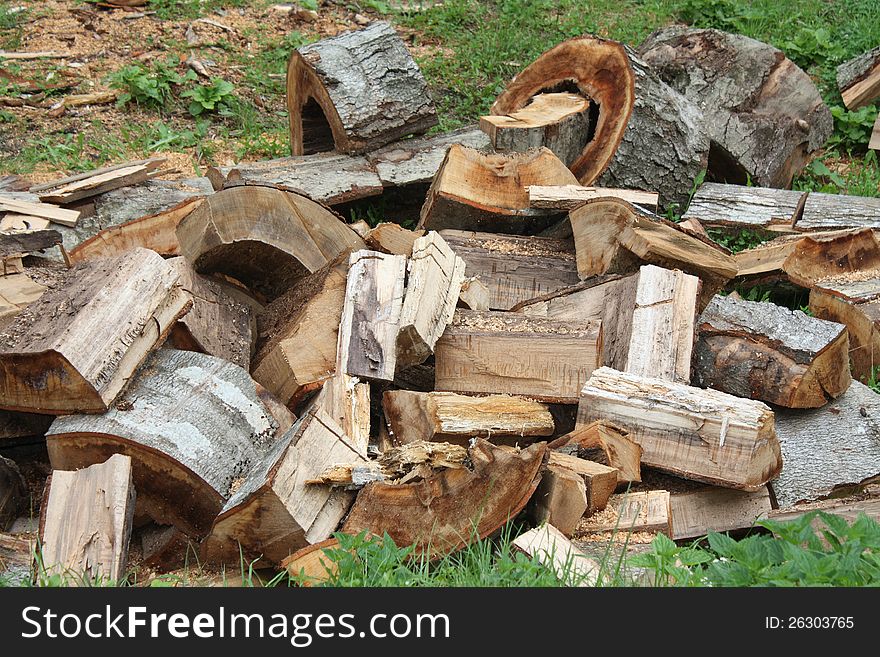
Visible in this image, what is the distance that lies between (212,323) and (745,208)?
2876 millimetres

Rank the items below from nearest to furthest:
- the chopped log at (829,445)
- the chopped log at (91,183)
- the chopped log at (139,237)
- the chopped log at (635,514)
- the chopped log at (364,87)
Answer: the chopped log at (635,514)
the chopped log at (829,445)
the chopped log at (139,237)
the chopped log at (91,183)
the chopped log at (364,87)

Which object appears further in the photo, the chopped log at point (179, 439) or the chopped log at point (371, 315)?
the chopped log at point (371, 315)

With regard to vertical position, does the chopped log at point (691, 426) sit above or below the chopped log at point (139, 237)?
below

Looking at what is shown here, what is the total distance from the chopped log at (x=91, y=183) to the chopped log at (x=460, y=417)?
2204 millimetres

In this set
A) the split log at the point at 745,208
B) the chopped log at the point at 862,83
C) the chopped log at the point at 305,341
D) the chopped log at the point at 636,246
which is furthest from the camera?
the chopped log at the point at 862,83

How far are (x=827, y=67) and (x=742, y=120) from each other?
1949mm

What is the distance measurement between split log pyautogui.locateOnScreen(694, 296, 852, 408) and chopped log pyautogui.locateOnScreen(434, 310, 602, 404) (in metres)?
0.53

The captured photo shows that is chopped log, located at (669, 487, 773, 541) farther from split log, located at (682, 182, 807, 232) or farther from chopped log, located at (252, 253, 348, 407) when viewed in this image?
split log, located at (682, 182, 807, 232)

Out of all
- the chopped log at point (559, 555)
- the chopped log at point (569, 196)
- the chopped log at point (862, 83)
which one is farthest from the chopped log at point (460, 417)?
the chopped log at point (862, 83)

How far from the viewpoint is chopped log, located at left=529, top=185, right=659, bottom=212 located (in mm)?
4133

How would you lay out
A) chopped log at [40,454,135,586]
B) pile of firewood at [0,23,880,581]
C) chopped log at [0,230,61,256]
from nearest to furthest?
chopped log at [40,454,135,586] < pile of firewood at [0,23,880,581] < chopped log at [0,230,61,256]

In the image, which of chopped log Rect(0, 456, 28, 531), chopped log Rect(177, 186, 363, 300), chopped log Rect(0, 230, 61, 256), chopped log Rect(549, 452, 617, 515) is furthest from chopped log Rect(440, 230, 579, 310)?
chopped log Rect(0, 456, 28, 531)

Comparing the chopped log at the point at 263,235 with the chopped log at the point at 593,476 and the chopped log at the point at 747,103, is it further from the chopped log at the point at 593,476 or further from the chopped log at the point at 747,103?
the chopped log at the point at 747,103

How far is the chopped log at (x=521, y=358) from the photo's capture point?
3.37 meters
